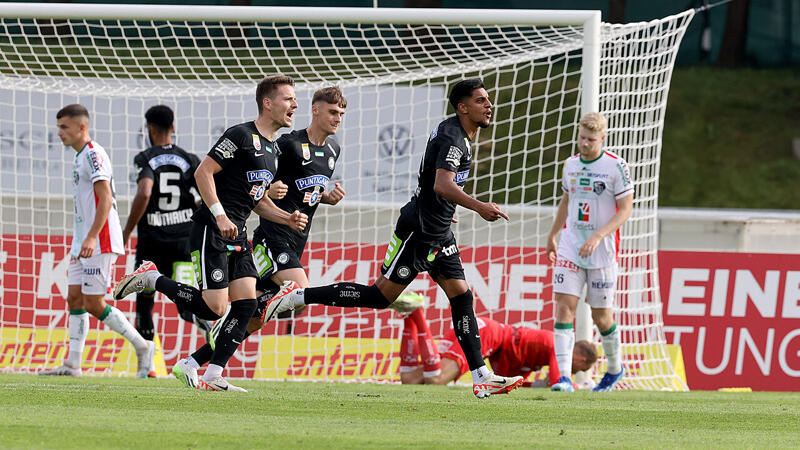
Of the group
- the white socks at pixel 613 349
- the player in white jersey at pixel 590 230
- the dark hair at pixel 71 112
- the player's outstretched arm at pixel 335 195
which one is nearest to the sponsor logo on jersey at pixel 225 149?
the player's outstretched arm at pixel 335 195

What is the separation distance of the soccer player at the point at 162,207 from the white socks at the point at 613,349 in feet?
10.7

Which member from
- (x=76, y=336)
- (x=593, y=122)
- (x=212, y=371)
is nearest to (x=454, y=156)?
(x=212, y=371)

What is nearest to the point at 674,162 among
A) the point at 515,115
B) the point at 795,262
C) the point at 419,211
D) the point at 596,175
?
the point at 515,115

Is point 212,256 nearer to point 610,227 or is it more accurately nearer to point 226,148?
point 226,148

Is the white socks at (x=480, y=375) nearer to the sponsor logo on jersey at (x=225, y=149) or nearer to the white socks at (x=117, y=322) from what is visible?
the sponsor logo on jersey at (x=225, y=149)

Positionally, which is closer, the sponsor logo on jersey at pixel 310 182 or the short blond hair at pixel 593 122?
the sponsor logo on jersey at pixel 310 182

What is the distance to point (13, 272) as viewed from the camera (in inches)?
417

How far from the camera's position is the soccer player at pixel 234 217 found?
22.0 feet

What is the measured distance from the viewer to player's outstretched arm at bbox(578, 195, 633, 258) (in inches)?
325

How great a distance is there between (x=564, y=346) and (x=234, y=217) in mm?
2953

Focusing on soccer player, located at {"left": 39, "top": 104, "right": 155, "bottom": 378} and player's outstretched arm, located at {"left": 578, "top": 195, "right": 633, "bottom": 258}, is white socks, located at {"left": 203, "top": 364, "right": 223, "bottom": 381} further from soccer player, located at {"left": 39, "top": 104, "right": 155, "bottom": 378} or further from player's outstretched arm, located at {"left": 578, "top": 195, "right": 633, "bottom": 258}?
player's outstretched arm, located at {"left": 578, "top": 195, "right": 633, "bottom": 258}

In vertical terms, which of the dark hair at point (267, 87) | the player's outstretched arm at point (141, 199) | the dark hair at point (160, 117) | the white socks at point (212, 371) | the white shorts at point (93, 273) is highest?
the dark hair at point (267, 87)

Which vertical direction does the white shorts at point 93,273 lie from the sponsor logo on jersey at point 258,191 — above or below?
below

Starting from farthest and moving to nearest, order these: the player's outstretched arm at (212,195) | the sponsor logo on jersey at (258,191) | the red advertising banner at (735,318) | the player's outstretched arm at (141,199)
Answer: the red advertising banner at (735,318) < the player's outstretched arm at (141,199) < the sponsor logo on jersey at (258,191) < the player's outstretched arm at (212,195)
